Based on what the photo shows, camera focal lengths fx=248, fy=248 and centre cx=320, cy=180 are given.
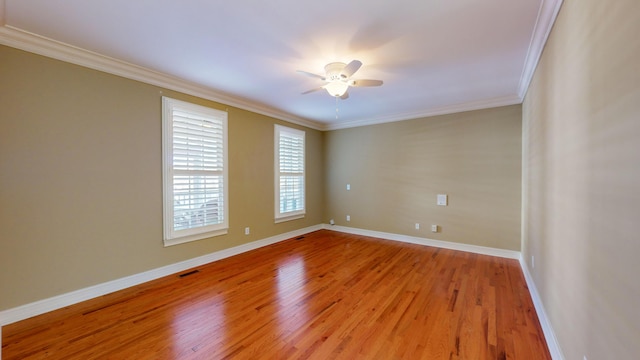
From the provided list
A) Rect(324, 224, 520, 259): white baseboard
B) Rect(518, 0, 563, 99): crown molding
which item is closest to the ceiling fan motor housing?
Rect(518, 0, 563, 99): crown molding

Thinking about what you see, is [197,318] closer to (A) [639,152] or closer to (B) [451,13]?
(A) [639,152]

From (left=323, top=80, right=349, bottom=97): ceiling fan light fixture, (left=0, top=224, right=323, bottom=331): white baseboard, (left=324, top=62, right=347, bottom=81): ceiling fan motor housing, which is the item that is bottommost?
(left=0, top=224, right=323, bottom=331): white baseboard

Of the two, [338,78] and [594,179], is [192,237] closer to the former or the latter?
[338,78]

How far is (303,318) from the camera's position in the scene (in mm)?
2363

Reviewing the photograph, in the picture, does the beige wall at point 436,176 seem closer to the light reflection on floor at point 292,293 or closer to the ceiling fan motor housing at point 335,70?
the light reflection on floor at point 292,293

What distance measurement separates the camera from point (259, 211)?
15.4 feet

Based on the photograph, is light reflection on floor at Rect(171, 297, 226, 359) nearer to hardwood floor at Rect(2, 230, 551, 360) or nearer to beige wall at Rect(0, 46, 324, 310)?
hardwood floor at Rect(2, 230, 551, 360)

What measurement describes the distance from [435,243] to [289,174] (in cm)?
323

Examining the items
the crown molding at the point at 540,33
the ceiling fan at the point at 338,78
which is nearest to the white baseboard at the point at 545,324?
the crown molding at the point at 540,33

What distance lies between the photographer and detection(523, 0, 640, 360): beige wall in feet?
3.13

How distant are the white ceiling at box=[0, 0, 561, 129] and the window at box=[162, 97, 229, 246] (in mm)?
396

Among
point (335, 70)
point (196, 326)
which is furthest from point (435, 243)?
point (196, 326)

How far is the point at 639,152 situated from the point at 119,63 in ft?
13.7

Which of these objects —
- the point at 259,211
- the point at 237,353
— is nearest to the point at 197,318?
the point at 237,353
